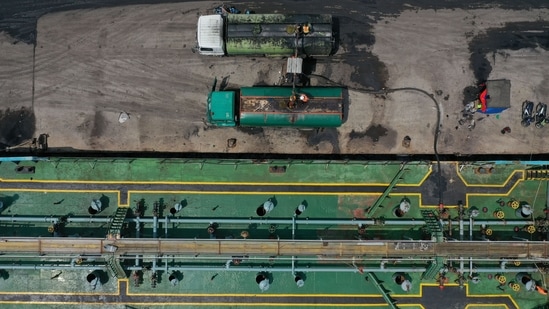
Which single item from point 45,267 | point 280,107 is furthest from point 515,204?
point 45,267

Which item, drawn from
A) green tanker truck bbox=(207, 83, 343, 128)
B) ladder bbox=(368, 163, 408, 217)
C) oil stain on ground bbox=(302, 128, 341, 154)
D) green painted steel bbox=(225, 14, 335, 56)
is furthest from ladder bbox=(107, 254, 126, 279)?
ladder bbox=(368, 163, 408, 217)

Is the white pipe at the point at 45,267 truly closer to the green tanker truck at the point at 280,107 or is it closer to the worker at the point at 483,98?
the green tanker truck at the point at 280,107

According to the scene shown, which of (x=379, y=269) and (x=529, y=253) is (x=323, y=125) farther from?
(x=529, y=253)

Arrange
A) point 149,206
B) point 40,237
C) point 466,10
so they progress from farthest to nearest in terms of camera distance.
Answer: point 466,10, point 149,206, point 40,237

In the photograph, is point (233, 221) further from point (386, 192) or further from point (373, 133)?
point (373, 133)

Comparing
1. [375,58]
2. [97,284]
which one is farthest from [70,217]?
[375,58]

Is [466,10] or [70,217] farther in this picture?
[466,10]

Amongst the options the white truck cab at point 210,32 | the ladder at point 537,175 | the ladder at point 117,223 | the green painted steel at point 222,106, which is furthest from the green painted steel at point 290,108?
the ladder at point 537,175

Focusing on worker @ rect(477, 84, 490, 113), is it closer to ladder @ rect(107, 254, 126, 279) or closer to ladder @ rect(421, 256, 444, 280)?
ladder @ rect(421, 256, 444, 280)
